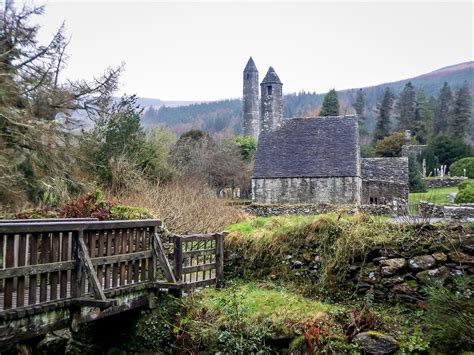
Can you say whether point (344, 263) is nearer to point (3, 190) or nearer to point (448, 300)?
point (448, 300)

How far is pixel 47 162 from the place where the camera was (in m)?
17.6

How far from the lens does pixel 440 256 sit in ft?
27.3

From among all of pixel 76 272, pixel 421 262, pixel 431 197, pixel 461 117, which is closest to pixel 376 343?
pixel 421 262

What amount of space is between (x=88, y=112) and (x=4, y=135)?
5.70 metres

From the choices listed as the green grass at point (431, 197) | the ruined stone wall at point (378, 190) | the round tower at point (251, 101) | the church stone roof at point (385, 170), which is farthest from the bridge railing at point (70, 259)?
the round tower at point (251, 101)

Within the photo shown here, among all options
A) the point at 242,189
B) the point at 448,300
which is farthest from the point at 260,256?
the point at 242,189

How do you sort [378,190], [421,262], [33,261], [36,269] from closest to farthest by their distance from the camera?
1. [36,269]
2. [33,261]
3. [421,262]
4. [378,190]

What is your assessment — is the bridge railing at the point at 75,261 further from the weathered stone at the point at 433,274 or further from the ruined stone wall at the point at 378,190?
the ruined stone wall at the point at 378,190

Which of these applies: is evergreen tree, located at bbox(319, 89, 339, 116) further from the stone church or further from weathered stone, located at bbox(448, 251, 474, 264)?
weathered stone, located at bbox(448, 251, 474, 264)

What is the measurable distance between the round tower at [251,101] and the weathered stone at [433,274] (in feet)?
181

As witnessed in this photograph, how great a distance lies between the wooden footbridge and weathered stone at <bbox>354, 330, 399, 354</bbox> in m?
3.18

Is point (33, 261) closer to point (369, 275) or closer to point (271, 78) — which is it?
point (369, 275)

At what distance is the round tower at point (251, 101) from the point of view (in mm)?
63344

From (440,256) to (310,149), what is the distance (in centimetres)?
2676
